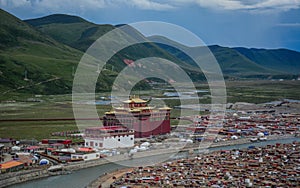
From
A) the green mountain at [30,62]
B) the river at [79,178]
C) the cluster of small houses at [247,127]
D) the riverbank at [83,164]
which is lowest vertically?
the river at [79,178]

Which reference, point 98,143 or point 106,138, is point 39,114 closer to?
point 98,143

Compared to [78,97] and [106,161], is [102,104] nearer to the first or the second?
[78,97]

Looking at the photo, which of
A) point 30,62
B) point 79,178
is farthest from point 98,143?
point 30,62

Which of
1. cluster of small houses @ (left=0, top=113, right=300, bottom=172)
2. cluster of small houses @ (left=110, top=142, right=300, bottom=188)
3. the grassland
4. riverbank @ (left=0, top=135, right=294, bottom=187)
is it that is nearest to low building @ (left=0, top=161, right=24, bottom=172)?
cluster of small houses @ (left=0, top=113, right=300, bottom=172)

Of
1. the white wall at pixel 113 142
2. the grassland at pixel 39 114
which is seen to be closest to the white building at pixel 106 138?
the white wall at pixel 113 142

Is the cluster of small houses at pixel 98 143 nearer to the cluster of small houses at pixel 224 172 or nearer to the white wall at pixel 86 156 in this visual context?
the white wall at pixel 86 156

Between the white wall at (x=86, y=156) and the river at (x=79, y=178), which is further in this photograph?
the white wall at (x=86, y=156)

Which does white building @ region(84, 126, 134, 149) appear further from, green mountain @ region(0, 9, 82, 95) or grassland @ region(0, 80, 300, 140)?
green mountain @ region(0, 9, 82, 95)

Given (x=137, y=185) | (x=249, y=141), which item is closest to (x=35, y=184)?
(x=137, y=185)
